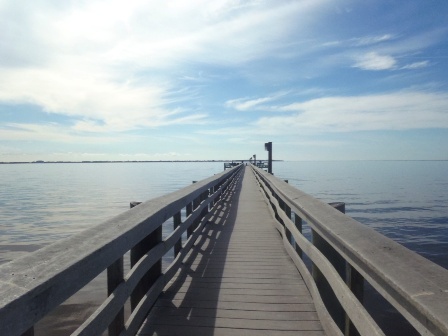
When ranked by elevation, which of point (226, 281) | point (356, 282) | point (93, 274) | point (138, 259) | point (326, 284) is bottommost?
point (226, 281)

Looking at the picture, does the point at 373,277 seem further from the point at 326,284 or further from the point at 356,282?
the point at 326,284

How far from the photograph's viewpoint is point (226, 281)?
4.26 metres

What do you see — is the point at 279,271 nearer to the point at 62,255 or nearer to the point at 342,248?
the point at 342,248

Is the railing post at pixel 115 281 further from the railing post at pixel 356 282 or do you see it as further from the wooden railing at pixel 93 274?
the railing post at pixel 356 282

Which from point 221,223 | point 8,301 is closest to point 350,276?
point 8,301

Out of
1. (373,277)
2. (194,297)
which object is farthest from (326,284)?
(373,277)

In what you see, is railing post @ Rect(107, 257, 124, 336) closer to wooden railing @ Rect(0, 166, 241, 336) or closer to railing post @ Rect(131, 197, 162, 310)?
wooden railing @ Rect(0, 166, 241, 336)

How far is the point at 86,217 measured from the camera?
2155 cm

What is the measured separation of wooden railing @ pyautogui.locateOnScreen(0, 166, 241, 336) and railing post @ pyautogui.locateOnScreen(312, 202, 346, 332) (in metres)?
1.52

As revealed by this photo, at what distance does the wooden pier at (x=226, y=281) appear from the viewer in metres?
1.35

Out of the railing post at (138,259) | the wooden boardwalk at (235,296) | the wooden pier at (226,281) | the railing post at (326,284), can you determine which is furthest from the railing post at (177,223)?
the railing post at (326,284)

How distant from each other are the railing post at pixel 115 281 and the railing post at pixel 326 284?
173cm

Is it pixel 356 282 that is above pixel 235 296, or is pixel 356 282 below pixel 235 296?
above

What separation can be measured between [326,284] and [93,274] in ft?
7.24
